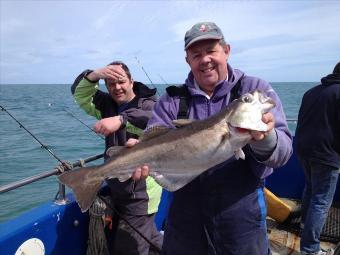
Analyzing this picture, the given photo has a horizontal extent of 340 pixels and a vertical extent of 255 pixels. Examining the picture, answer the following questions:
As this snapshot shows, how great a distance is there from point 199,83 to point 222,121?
59cm

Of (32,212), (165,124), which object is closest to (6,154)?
(32,212)

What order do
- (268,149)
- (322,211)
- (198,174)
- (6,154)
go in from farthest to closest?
1. (6,154)
2. (322,211)
3. (198,174)
4. (268,149)

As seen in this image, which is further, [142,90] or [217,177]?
[142,90]

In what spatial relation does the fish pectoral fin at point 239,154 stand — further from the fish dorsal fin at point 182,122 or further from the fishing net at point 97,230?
the fishing net at point 97,230

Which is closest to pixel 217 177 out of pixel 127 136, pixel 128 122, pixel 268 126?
pixel 268 126

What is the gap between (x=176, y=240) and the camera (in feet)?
10.9

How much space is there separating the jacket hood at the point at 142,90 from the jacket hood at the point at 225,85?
1.51 metres

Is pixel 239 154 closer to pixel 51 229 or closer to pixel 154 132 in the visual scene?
pixel 154 132

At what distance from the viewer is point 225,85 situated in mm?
3227

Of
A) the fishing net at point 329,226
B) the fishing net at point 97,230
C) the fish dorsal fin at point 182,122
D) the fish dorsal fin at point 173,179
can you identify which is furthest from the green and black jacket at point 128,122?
the fishing net at point 329,226

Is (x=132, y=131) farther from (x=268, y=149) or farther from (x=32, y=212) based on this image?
(x=268, y=149)

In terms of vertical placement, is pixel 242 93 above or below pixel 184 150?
above

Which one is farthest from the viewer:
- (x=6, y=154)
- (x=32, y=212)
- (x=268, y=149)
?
(x=6, y=154)

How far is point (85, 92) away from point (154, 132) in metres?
2.19
